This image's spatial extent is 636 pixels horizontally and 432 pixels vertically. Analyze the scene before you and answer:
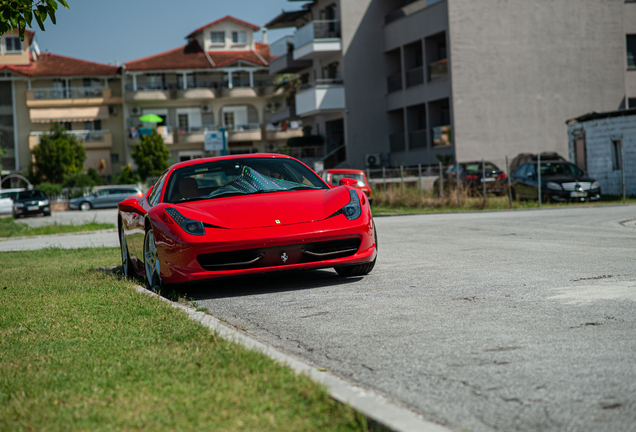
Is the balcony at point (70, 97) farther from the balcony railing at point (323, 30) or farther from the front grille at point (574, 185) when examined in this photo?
the front grille at point (574, 185)

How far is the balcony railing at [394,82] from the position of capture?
42147 mm

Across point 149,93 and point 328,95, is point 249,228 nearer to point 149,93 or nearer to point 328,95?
point 328,95

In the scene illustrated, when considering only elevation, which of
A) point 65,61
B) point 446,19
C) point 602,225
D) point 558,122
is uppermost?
point 65,61

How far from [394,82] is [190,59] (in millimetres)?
34588

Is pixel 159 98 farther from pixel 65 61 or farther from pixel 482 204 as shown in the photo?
pixel 482 204

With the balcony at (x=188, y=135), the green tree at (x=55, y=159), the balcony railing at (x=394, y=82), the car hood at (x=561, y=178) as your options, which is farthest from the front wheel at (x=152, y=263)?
the balcony at (x=188, y=135)

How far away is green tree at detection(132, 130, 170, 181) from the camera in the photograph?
2404 inches

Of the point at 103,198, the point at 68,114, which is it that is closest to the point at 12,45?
the point at 68,114

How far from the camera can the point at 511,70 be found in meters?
37.2

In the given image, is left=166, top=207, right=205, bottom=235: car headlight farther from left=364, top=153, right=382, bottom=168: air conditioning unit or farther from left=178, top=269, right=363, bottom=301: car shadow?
left=364, top=153, right=382, bottom=168: air conditioning unit

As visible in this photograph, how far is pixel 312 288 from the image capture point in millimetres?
7535

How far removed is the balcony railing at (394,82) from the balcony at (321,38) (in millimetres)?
3318

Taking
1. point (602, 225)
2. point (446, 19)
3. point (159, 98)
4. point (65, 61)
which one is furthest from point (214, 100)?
point (602, 225)

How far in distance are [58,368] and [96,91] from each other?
7164cm
